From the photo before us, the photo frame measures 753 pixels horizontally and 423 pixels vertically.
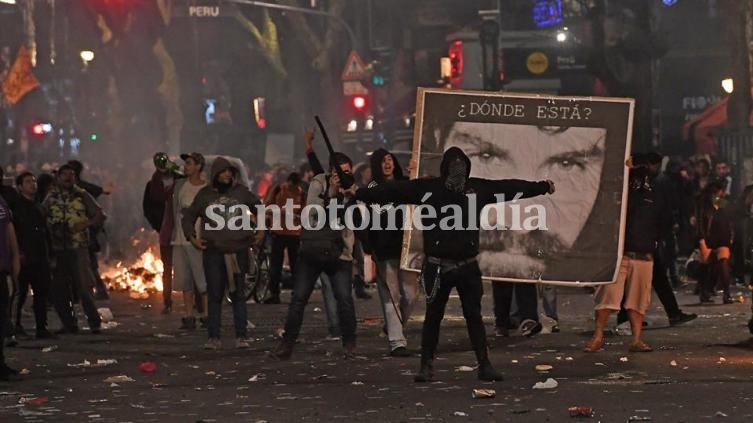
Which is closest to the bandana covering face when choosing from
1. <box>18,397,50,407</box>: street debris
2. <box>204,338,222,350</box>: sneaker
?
<box>18,397,50,407</box>: street debris

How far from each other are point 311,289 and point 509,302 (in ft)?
9.22

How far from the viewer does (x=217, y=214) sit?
15.9 metres

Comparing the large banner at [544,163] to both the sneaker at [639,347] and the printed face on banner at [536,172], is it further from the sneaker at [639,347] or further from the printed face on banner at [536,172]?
the sneaker at [639,347]

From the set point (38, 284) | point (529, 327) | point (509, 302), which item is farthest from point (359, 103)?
point (529, 327)

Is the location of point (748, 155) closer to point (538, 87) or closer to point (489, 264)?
point (489, 264)

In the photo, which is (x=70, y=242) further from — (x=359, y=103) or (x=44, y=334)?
(x=359, y=103)

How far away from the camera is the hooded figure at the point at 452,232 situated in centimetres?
1257

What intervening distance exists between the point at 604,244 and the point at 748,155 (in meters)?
16.1

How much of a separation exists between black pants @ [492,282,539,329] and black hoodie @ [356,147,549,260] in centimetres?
414

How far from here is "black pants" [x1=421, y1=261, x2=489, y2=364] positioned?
41.4 ft

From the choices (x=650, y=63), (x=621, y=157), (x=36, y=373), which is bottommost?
(x=36, y=373)

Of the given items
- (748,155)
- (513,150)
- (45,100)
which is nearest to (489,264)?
(513,150)

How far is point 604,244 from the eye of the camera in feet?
51.6

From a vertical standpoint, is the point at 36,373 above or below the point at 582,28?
below
